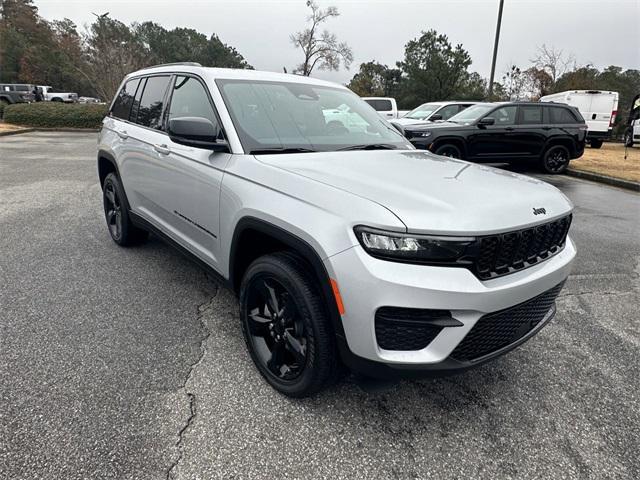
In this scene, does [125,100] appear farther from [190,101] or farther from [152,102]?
[190,101]

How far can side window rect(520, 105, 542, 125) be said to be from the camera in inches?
416

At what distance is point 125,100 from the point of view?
438 centimetres

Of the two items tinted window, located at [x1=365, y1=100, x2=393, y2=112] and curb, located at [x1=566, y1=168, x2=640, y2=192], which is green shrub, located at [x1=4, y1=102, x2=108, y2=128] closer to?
tinted window, located at [x1=365, y1=100, x2=393, y2=112]

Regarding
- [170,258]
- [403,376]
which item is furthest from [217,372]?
[170,258]

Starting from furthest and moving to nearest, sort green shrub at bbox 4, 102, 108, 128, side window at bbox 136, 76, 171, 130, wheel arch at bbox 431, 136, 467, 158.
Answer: green shrub at bbox 4, 102, 108, 128 < wheel arch at bbox 431, 136, 467, 158 < side window at bbox 136, 76, 171, 130

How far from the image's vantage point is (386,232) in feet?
5.82

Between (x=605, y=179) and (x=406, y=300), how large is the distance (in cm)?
1124

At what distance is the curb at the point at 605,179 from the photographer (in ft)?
32.5

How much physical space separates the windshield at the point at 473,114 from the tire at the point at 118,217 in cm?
821

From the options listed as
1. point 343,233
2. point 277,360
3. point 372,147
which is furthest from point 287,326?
point 372,147

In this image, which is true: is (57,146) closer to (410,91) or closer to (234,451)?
(234,451)

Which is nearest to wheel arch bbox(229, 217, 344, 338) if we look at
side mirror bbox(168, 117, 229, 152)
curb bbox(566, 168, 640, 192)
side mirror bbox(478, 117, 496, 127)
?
side mirror bbox(168, 117, 229, 152)

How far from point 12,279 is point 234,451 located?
2.92m

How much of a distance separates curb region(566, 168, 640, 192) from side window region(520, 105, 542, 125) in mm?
1930
